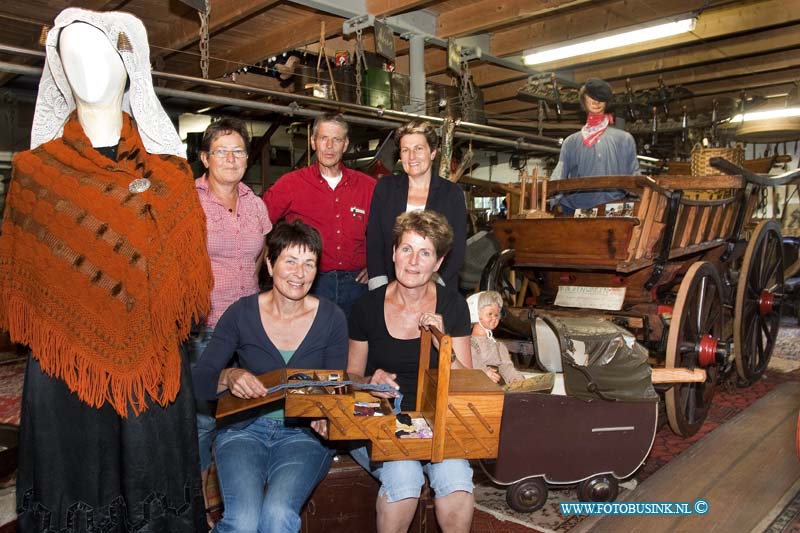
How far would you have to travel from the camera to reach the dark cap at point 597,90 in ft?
13.9

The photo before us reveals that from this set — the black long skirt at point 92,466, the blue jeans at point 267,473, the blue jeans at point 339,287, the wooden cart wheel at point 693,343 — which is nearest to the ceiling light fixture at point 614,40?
the wooden cart wheel at point 693,343

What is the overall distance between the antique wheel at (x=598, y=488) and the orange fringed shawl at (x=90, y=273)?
6.65ft

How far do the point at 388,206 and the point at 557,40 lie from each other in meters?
3.55

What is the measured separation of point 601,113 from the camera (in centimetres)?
442

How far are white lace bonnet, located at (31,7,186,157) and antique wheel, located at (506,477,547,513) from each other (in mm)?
2064

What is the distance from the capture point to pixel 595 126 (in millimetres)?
4457

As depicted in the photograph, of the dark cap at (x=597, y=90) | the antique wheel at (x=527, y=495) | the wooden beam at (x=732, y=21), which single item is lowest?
the antique wheel at (x=527, y=495)

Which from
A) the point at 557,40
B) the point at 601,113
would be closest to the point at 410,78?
the point at 557,40

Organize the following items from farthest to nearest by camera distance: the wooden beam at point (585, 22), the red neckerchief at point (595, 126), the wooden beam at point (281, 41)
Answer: the wooden beam at point (585, 22) → the wooden beam at point (281, 41) → the red neckerchief at point (595, 126)

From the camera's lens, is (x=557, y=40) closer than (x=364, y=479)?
No

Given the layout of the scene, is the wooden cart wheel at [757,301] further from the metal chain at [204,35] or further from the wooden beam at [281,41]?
the metal chain at [204,35]

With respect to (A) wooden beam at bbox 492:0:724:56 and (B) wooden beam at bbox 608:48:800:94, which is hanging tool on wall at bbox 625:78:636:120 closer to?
(B) wooden beam at bbox 608:48:800:94

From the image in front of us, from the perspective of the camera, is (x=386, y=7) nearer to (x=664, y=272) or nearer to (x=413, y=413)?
(x=664, y=272)

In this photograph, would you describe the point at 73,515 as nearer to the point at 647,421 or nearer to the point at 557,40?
the point at 647,421
